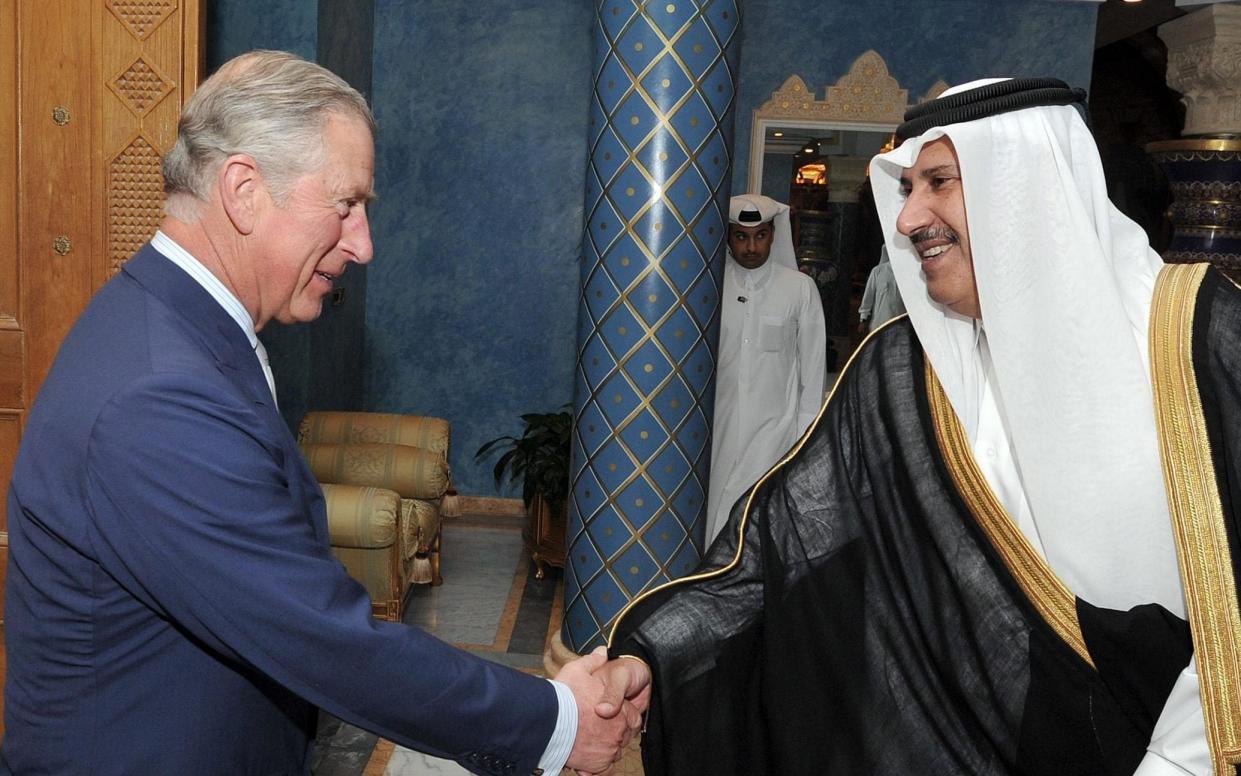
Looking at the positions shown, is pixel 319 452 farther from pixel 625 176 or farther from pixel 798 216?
pixel 798 216

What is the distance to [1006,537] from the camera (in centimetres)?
183

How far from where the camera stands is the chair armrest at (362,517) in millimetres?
4734

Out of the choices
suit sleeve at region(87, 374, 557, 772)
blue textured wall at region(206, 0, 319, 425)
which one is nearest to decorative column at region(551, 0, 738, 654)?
blue textured wall at region(206, 0, 319, 425)

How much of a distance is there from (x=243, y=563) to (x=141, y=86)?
3250 millimetres

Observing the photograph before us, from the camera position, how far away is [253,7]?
203 inches

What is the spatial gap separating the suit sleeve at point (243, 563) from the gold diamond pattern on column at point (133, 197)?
2978mm

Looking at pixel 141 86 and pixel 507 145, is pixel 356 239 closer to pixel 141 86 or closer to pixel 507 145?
pixel 141 86

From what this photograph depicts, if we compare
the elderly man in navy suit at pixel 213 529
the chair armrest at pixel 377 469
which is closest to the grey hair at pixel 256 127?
the elderly man in navy suit at pixel 213 529

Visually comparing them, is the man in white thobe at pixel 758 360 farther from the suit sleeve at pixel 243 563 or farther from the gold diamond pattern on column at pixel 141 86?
the suit sleeve at pixel 243 563

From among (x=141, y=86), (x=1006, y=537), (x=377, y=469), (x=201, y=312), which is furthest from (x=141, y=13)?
(x=1006, y=537)

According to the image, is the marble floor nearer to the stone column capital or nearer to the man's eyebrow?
the man's eyebrow

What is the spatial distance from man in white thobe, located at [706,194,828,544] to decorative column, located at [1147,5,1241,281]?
9.05 feet

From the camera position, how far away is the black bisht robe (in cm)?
167

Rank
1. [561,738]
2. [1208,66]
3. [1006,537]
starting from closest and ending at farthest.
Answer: [561,738], [1006,537], [1208,66]
